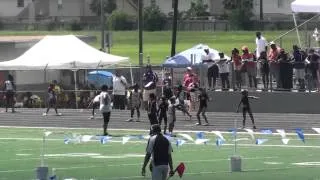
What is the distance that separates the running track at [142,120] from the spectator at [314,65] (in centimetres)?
127

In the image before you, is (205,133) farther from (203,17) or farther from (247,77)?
(203,17)

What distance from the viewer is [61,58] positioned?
142 ft

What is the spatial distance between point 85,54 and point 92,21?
68844mm

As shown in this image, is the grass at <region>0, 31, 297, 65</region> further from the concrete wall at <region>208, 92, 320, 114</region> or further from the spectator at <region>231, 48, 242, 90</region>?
the spectator at <region>231, 48, 242, 90</region>

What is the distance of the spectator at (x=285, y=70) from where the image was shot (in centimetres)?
3419

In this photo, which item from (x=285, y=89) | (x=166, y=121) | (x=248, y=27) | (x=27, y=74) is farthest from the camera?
(x=248, y=27)

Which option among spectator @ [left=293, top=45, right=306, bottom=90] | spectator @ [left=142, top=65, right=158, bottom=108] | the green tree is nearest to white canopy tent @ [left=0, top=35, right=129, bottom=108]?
spectator @ [left=142, top=65, right=158, bottom=108]

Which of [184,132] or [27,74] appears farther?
[27,74]

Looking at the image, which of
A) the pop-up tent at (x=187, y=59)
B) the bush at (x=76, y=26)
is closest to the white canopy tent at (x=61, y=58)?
the pop-up tent at (x=187, y=59)

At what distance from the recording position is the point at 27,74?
48.2 meters

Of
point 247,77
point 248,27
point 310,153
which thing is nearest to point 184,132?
point 247,77

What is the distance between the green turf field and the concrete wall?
4546 millimetres

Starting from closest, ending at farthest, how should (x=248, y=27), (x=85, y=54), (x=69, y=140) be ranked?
(x=69, y=140) < (x=85, y=54) < (x=248, y=27)

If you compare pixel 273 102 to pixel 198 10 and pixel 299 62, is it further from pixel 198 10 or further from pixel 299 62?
pixel 198 10
